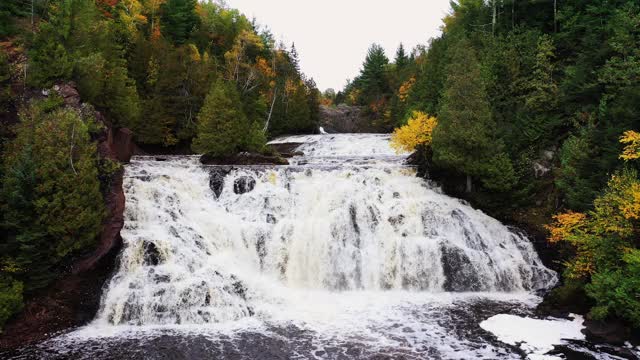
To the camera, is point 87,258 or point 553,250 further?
point 553,250

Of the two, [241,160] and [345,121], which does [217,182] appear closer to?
[241,160]

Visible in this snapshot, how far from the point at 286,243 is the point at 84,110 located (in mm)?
12155

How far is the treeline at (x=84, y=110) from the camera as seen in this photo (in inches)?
593

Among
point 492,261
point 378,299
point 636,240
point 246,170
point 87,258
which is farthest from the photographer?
point 246,170

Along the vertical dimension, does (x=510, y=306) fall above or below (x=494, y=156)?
below

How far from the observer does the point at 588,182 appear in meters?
19.2

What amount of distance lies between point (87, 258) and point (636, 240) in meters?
21.0

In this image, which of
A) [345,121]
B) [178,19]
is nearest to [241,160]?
[178,19]

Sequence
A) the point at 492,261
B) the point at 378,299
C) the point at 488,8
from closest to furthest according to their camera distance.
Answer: the point at 378,299
the point at 492,261
the point at 488,8

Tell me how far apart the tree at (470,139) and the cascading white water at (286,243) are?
211cm

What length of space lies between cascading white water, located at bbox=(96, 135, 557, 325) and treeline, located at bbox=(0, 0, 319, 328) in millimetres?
2730

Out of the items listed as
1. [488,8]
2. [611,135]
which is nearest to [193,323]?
[611,135]

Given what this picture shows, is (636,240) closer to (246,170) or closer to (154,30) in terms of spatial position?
(246,170)

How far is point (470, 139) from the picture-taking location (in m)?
23.2
